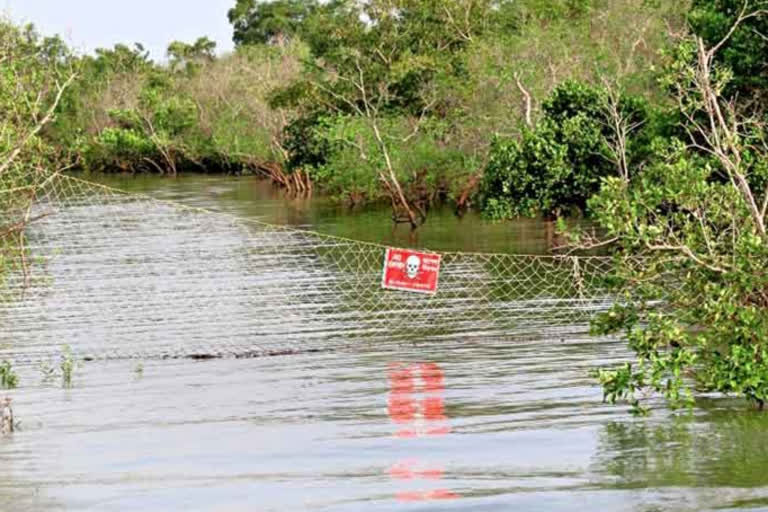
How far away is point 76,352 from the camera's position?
34.7 metres

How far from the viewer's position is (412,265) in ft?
101

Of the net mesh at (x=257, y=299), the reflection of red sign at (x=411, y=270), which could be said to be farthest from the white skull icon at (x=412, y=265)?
the net mesh at (x=257, y=299)

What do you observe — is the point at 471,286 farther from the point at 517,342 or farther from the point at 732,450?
the point at 732,450

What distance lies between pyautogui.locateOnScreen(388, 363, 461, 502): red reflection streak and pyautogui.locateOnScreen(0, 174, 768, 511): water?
0.05 metres

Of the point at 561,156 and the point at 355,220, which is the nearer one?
the point at 561,156

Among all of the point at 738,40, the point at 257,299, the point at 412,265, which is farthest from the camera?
the point at 257,299

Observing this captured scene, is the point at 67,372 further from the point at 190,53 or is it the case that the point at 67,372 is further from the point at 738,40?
the point at 190,53

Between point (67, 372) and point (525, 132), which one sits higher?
point (525, 132)

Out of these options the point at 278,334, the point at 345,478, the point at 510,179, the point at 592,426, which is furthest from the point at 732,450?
the point at 510,179

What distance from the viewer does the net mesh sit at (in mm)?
35719

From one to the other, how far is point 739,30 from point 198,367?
60.6ft

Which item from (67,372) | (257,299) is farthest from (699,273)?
(257,299)

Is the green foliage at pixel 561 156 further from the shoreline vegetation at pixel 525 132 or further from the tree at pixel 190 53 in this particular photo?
the tree at pixel 190 53

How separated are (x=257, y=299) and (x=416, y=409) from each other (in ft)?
62.3
